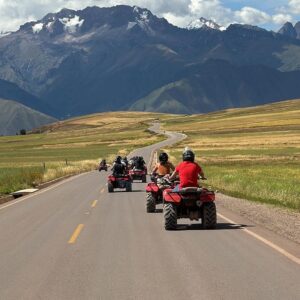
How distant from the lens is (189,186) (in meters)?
16.3

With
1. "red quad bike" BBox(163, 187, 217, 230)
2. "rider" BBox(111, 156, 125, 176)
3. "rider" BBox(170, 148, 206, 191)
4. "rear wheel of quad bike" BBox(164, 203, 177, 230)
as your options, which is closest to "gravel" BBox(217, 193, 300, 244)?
"red quad bike" BBox(163, 187, 217, 230)

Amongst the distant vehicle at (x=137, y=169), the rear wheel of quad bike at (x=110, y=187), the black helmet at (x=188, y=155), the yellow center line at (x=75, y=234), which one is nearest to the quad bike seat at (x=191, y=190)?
the black helmet at (x=188, y=155)

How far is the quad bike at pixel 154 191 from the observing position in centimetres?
1956

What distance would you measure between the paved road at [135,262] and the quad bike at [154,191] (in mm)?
1315

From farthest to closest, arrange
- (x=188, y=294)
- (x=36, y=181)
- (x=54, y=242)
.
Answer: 1. (x=36, y=181)
2. (x=54, y=242)
3. (x=188, y=294)

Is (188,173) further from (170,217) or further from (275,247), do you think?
(275,247)

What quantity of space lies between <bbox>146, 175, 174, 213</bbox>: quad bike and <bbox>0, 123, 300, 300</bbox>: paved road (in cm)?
132

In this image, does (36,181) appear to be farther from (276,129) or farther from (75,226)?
(276,129)

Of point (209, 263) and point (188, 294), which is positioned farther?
point (209, 263)

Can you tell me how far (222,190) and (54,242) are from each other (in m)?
17.8

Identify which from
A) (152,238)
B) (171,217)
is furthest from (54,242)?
(171,217)

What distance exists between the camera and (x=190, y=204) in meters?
16.1

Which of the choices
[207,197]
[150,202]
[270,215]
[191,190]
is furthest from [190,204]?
[150,202]

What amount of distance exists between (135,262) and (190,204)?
191 inches
